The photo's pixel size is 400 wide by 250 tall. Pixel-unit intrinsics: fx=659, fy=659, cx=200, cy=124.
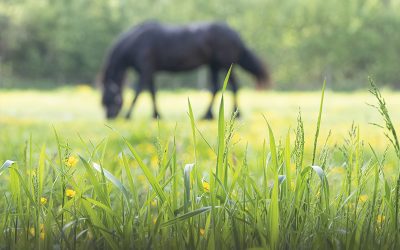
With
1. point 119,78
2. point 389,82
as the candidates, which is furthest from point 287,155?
point 389,82

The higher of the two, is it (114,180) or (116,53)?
(116,53)

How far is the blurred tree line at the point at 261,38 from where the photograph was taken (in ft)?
136

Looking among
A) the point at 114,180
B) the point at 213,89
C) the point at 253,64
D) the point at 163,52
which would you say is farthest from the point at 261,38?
the point at 114,180

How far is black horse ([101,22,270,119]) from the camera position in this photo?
40.9 feet

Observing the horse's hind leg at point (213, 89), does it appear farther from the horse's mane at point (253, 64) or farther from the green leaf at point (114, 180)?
the green leaf at point (114, 180)

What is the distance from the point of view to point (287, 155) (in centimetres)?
195

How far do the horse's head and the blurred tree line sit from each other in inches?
1132

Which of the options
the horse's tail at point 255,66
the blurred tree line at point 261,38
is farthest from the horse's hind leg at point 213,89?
the blurred tree line at point 261,38

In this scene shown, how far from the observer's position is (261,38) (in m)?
41.8

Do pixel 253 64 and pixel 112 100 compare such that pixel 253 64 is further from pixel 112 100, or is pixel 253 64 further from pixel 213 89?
pixel 112 100

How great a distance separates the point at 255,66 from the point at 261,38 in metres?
29.2

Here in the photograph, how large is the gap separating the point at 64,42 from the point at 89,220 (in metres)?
39.8

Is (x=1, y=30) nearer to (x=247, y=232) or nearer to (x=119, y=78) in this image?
(x=119, y=78)

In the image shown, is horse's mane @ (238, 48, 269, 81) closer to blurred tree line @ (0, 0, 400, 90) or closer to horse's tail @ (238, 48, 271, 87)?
horse's tail @ (238, 48, 271, 87)
